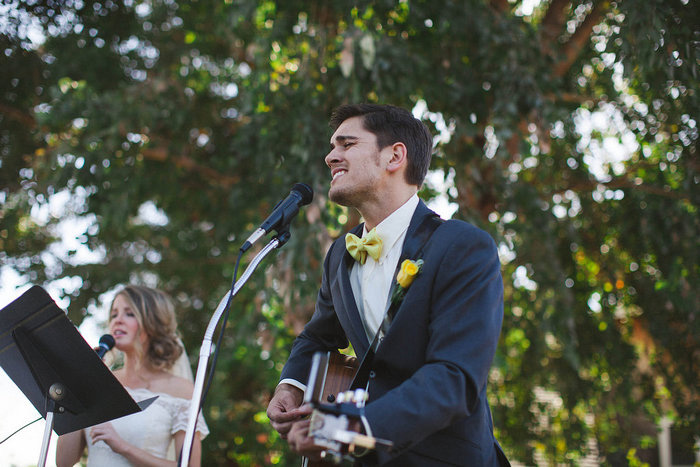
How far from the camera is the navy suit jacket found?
1.68 meters

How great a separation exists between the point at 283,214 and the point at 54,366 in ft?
3.56

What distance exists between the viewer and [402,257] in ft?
6.98

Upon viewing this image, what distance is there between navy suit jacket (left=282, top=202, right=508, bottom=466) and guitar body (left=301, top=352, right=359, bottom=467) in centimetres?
18

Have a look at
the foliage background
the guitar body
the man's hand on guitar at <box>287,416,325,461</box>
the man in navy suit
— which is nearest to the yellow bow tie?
the man in navy suit

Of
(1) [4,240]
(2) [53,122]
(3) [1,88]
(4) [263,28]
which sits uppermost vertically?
(4) [263,28]

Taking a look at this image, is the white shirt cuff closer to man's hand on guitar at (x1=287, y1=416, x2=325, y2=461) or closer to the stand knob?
man's hand on guitar at (x1=287, y1=416, x2=325, y2=461)

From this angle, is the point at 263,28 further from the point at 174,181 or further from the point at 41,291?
the point at 41,291

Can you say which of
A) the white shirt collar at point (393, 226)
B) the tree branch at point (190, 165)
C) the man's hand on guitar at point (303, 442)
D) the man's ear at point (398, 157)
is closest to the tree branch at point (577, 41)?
the tree branch at point (190, 165)

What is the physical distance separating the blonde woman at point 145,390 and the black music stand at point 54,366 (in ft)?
2.46

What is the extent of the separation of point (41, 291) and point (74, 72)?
4903 mm

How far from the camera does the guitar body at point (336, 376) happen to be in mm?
2238

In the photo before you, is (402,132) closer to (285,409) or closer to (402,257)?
(402,257)

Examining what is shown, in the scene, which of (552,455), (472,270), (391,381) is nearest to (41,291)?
(391,381)

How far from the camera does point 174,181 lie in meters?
7.03
